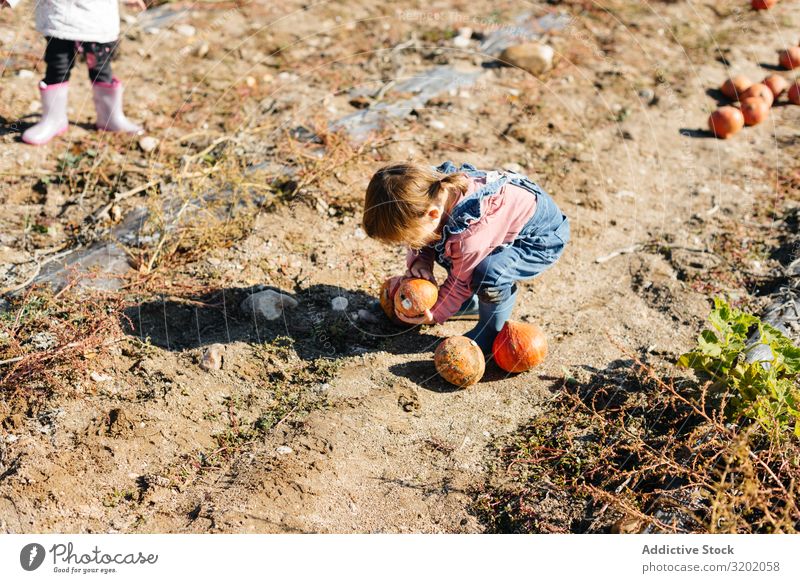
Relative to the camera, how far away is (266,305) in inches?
180

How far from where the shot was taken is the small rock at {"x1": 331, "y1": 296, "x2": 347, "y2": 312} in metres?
4.71

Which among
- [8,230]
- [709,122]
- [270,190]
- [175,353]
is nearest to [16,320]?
[175,353]

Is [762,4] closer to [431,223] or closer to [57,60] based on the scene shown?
[431,223]

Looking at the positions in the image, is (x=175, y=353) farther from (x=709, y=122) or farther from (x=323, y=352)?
(x=709, y=122)

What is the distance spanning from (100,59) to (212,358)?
9.98 feet

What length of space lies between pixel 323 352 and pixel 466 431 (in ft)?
3.17

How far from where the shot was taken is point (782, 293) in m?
4.85

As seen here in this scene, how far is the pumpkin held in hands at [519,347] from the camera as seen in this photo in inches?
166

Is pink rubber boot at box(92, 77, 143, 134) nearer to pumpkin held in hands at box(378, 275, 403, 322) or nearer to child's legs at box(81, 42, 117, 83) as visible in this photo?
child's legs at box(81, 42, 117, 83)

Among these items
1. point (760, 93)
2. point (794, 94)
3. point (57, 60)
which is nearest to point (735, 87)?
point (760, 93)

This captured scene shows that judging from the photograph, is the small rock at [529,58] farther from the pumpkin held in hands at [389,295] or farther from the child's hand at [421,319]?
the child's hand at [421,319]

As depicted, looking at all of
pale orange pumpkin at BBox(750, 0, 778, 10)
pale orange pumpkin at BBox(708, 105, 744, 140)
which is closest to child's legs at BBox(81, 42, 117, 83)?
pale orange pumpkin at BBox(708, 105, 744, 140)

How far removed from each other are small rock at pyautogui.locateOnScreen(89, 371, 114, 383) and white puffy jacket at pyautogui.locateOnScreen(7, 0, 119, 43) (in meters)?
2.95
